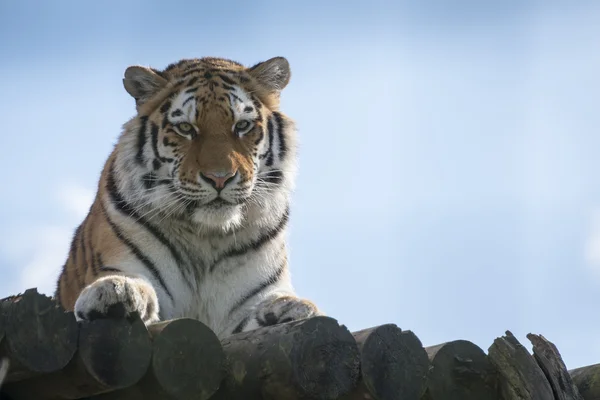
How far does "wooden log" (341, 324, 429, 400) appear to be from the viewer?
3541mm

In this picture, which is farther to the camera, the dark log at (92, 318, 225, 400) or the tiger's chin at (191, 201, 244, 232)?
the tiger's chin at (191, 201, 244, 232)

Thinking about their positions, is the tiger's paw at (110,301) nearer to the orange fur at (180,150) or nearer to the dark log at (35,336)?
the dark log at (35,336)

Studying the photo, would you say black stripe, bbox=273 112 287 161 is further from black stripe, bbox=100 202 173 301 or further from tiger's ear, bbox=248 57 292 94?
black stripe, bbox=100 202 173 301

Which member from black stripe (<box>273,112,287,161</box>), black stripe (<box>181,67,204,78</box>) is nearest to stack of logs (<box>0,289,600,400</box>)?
black stripe (<box>273,112,287,161</box>)

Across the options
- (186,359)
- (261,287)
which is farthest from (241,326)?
(186,359)

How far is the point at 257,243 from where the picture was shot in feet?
17.7

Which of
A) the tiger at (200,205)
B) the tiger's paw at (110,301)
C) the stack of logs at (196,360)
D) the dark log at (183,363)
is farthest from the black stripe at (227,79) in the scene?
the dark log at (183,363)

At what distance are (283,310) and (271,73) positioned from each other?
1589 millimetres

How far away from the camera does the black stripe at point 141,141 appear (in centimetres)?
540

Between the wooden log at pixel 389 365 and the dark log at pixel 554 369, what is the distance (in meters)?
0.67

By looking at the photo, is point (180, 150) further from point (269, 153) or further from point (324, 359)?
point (324, 359)

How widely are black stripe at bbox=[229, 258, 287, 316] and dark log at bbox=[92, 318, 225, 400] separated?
161 centimetres

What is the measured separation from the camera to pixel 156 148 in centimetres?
537

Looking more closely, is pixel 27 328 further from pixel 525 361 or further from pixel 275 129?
pixel 275 129
